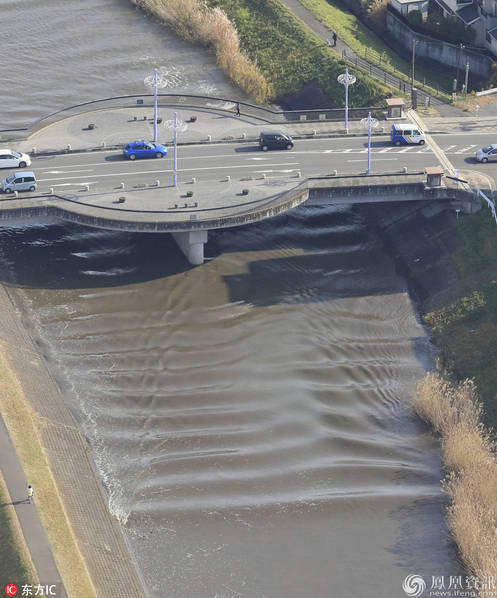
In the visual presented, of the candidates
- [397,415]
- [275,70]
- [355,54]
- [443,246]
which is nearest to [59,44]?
[275,70]

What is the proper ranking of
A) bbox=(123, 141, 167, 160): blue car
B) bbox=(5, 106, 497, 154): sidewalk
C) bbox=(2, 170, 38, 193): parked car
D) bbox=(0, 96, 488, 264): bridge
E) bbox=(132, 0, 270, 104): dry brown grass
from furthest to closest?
bbox=(132, 0, 270, 104): dry brown grass
bbox=(5, 106, 497, 154): sidewalk
bbox=(123, 141, 167, 160): blue car
bbox=(2, 170, 38, 193): parked car
bbox=(0, 96, 488, 264): bridge

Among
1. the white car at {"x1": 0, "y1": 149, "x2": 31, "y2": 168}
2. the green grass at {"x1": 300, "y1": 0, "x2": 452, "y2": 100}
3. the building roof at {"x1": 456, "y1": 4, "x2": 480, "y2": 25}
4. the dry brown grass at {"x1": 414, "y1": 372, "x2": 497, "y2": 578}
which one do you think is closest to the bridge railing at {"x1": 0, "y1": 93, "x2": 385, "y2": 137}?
the white car at {"x1": 0, "y1": 149, "x2": 31, "y2": 168}

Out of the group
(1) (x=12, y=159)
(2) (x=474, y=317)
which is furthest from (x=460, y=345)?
(1) (x=12, y=159)

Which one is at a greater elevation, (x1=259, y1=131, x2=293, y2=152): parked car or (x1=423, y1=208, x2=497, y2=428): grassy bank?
(x1=259, y1=131, x2=293, y2=152): parked car

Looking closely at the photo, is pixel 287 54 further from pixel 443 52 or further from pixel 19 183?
pixel 19 183

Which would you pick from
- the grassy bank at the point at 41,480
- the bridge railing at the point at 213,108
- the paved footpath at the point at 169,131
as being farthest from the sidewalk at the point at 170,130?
the grassy bank at the point at 41,480

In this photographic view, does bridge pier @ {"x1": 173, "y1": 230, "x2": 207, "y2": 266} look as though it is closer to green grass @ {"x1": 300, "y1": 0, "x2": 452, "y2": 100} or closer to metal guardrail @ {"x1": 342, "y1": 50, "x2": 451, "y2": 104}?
metal guardrail @ {"x1": 342, "y1": 50, "x2": 451, "y2": 104}
